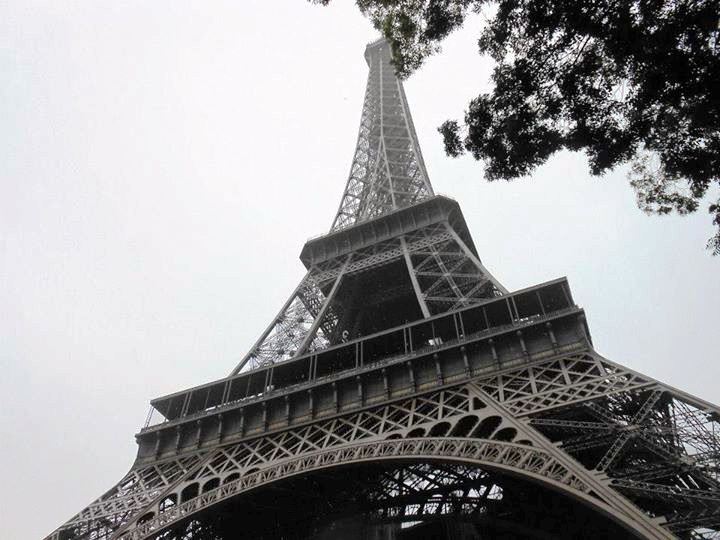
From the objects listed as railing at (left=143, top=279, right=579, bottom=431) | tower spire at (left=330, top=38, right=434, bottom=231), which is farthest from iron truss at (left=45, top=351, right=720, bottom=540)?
tower spire at (left=330, top=38, right=434, bottom=231)

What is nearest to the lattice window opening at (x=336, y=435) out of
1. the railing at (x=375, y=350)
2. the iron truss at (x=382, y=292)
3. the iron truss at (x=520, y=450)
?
the iron truss at (x=520, y=450)

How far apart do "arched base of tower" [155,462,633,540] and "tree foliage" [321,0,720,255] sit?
11562mm

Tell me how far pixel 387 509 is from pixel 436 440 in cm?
696

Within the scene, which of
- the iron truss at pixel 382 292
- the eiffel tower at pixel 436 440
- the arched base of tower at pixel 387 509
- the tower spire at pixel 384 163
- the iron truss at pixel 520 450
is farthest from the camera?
the tower spire at pixel 384 163

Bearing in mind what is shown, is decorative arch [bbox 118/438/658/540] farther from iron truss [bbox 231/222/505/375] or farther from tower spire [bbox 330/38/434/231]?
tower spire [bbox 330/38/434/231]

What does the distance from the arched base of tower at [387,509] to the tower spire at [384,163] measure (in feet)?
54.8

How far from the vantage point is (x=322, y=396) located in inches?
869

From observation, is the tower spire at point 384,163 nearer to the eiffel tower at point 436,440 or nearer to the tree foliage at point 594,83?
the eiffel tower at point 436,440

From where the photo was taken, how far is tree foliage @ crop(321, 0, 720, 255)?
861 centimetres

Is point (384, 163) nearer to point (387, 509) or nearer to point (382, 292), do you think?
point (382, 292)

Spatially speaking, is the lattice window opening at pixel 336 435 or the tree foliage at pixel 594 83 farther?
the lattice window opening at pixel 336 435

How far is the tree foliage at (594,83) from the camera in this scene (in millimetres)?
8609

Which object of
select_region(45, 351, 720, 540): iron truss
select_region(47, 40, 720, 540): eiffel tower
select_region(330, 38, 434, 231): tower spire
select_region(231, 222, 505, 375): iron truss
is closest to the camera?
select_region(45, 351, 720, 540): iron truss

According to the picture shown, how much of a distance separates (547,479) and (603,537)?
573cm
